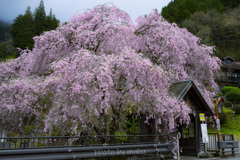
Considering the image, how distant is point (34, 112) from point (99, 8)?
7.53 metres

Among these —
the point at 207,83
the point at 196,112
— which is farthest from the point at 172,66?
the point at 207,83

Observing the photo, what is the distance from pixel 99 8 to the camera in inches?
A: 583

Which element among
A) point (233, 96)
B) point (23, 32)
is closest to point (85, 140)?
point (233, 96)

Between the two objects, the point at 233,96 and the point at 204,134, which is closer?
the point at 204,134

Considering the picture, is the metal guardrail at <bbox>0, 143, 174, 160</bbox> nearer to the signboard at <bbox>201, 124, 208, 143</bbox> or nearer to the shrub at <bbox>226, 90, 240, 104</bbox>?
the signboard at <bbox>201, 124, 208, 143</bbox>

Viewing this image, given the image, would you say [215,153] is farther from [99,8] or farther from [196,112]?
[99,8]

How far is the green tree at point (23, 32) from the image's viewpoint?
50.7 m

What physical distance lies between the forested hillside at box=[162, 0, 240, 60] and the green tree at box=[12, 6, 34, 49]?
31.8m

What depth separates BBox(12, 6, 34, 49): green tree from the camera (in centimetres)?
5072

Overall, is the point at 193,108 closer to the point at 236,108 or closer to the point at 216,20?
the point at 236,108

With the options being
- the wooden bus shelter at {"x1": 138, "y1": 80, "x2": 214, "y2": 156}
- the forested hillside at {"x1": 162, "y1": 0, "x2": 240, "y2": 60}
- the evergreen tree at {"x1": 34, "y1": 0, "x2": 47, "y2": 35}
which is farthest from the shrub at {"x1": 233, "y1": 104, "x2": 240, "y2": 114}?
the evergreen tree at {"x1": 34, "y1": 0, "x2": 47, "y2": 35}

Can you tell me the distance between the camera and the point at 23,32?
175ft

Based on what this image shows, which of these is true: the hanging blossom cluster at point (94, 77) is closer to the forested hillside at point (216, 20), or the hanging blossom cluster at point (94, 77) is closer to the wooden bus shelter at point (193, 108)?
the wooden bus shelter at point (193, 108)

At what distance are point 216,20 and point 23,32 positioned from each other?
47238mm
